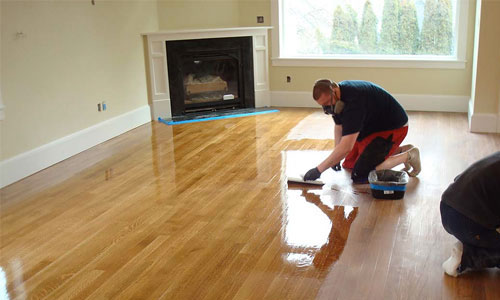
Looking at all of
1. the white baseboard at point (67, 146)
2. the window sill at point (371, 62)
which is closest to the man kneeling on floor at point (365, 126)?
the white baseboard at point (67, 146)

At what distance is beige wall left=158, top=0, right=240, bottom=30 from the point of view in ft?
24.0

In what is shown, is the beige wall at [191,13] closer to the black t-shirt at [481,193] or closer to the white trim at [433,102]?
the white trim at [433,102]

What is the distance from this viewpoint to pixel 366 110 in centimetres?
430

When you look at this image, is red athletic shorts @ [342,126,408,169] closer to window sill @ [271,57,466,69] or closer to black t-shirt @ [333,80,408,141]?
black t-shirt @ [333,80,408,141]

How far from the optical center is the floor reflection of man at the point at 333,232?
10.4 feet

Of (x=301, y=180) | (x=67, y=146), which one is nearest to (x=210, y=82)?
(x=67, y=146)

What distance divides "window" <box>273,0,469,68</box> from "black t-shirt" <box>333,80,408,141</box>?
2.76 m

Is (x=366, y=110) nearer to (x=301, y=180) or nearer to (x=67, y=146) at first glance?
(x=301, y=180)

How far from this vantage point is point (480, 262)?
9.45ft

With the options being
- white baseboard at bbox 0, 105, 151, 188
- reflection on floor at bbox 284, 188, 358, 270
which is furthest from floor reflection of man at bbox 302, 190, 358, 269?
white baseboard at bbox 0, 105, 151, 188

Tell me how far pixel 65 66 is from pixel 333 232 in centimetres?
331

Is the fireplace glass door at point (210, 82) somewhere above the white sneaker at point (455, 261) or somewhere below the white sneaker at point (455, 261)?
above

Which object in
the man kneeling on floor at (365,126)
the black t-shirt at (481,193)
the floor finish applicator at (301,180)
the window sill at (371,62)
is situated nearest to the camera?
the black t-shirt at (481,193)

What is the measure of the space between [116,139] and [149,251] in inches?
120
